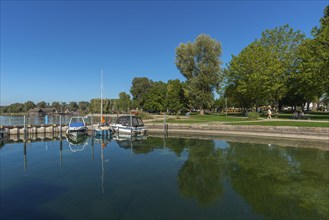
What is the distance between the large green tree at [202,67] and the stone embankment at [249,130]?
71.1ft

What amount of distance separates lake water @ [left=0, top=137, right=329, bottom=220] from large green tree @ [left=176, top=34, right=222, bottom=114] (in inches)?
1404

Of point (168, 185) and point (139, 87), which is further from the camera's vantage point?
point (139, 87)

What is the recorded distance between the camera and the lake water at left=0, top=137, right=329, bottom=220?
7.98 metres

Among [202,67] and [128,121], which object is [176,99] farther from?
[128,121]

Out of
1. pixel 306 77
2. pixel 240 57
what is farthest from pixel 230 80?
pixel 306 77

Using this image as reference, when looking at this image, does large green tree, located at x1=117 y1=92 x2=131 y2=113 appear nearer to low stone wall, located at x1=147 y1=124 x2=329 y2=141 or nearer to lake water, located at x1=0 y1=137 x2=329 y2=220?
low stone wall, located at x1=147 y1=124 x2=329 y2=141

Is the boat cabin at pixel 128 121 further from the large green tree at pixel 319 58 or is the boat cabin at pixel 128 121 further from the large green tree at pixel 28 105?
the large green tree at pixel 28 105

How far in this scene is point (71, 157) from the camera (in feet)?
58.4

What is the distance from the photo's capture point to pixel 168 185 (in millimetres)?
10859

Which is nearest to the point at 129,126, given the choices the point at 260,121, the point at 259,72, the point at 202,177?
the point at 260,121

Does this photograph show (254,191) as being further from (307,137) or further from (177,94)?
(177,94)

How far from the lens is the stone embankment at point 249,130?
2277cm

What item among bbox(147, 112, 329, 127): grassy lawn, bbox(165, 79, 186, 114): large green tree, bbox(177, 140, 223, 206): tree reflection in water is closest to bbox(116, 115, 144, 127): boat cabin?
bbox(147, 112, 329, 127): grassy lawn

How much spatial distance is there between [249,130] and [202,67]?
28.8 m
